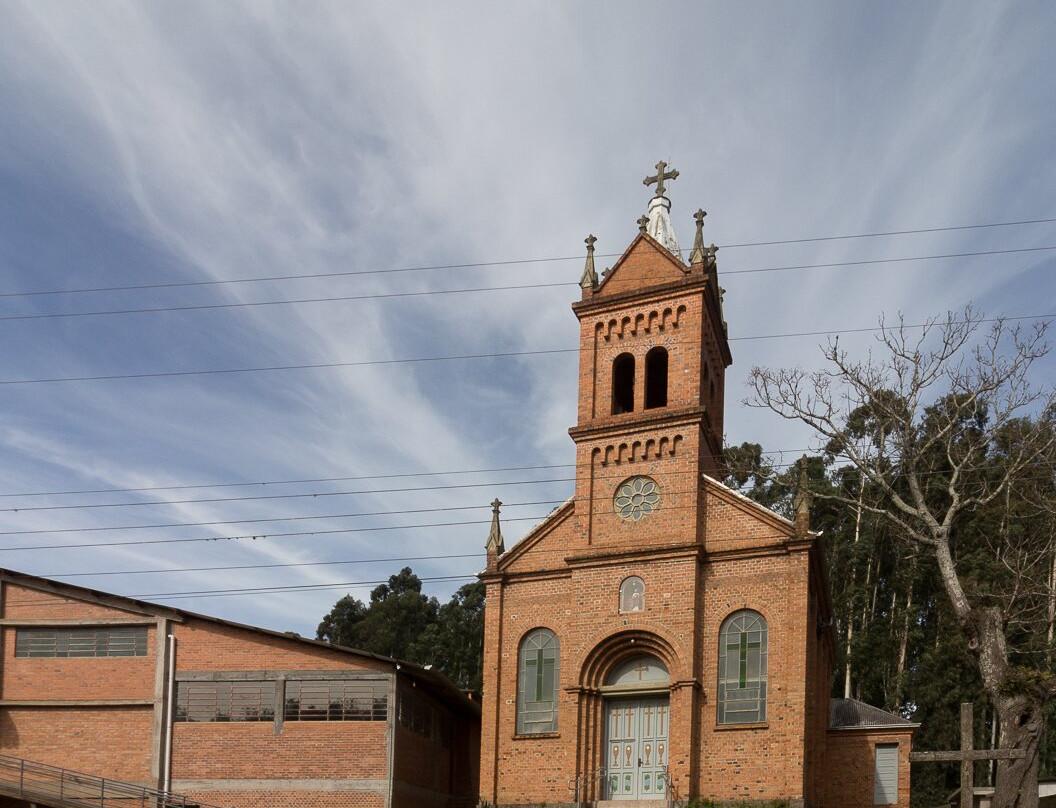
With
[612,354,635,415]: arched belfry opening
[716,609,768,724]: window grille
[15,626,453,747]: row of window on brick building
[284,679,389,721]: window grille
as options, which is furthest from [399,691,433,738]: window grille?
[612,354,635,415]: arched belfry opening

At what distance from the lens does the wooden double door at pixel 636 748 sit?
97.0 ft

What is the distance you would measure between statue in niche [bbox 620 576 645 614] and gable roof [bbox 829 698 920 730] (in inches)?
298

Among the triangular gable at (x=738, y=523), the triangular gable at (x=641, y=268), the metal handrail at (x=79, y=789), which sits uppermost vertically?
the triangular gable at (x=641, y=268)

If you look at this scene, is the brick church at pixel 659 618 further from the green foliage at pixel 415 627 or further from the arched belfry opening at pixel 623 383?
the green foliage at pixel 415 627

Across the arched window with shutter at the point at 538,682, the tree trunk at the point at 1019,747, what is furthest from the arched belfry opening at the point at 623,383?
the tree trunk at the point at 1019,747

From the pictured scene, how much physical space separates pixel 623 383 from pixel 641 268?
11.2ft

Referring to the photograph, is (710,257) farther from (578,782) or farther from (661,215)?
(578,782)

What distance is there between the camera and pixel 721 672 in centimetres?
2936

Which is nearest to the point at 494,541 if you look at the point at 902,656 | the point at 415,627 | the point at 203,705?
the point at 203,705

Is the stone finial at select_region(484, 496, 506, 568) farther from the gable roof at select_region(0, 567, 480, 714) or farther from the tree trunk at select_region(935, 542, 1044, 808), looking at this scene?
the tree trunk at select_region(935, 542, 1044, 808)

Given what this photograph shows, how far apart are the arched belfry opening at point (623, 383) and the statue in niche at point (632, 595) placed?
16.7 feet

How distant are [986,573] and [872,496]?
338 inches

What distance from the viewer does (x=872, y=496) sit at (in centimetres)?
5716

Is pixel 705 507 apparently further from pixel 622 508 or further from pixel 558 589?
pixel 558 589
